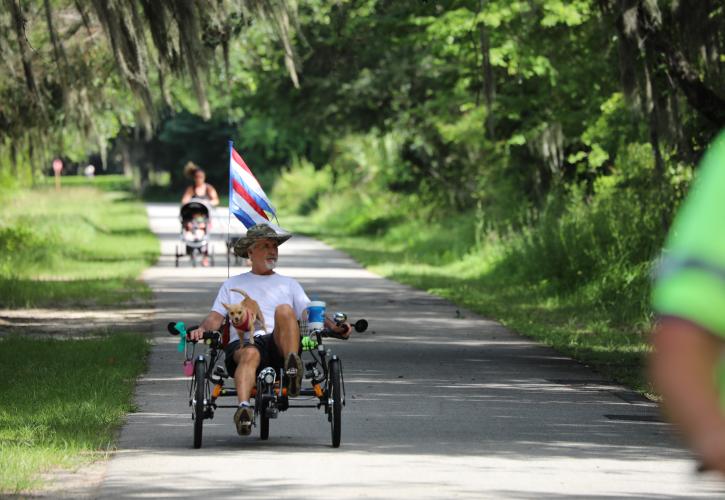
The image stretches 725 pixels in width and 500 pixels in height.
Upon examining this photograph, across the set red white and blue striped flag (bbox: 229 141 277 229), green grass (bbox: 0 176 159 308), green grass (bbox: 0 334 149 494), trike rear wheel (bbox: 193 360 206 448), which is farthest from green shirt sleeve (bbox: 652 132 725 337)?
green grass (bbox: 0 176 159 308)

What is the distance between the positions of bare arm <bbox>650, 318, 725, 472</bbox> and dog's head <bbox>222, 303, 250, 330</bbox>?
23.7 feet

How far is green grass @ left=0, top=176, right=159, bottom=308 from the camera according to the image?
22.9m

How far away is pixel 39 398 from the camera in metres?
12.0

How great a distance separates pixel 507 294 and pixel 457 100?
28.7 feet

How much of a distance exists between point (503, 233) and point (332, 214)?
25.0 meters

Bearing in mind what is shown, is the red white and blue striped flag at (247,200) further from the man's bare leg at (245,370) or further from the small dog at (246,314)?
the man's bare leg at (245,370)

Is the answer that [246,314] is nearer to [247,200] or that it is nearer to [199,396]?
[199,396]

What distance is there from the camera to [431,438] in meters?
10.2

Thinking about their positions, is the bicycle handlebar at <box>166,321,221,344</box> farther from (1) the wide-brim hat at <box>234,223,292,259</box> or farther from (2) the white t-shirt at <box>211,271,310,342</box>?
(1) the wide-brim hat at <box>234,223,292,259</box>

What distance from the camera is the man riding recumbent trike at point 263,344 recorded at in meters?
9.48

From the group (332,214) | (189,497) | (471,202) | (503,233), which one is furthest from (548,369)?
(332,214)

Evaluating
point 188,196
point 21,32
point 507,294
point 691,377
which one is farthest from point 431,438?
point 188,196

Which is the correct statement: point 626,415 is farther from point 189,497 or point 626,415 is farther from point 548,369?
point 189,497

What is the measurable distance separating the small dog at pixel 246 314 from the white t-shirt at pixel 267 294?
0.16 feet
